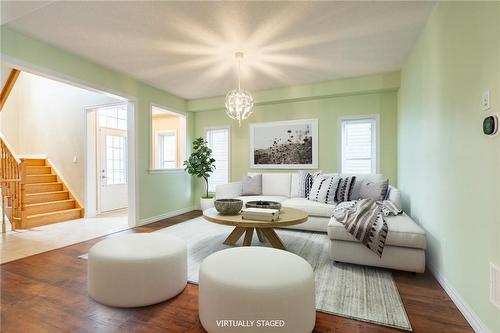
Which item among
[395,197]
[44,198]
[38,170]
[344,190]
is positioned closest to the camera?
[395,197]

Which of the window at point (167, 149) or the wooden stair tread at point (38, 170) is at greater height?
the window at point (167, 149)

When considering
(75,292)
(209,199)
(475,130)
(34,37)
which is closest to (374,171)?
(475,130)

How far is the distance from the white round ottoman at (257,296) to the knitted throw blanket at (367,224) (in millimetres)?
1080

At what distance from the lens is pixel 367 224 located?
2.39 meters

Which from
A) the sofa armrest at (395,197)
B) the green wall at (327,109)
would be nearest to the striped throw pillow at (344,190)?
the sofa armrest at (395,197)

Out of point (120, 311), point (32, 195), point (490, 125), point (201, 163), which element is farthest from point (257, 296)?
point (32, 195)

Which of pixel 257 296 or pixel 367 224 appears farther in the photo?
pixel 367 224

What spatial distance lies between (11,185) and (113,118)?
243 cm

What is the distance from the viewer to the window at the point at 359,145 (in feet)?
14.6

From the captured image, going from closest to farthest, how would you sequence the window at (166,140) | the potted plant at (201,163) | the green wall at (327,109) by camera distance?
the green wall at (327,109) → the potted plant at (201,163) → the window at (166,140)

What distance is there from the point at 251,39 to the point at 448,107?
211 centimetres

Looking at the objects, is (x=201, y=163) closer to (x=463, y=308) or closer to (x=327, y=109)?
(x=327, y=109)

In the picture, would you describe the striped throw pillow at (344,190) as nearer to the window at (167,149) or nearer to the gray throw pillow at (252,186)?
the gray throw pillow at (252,186)

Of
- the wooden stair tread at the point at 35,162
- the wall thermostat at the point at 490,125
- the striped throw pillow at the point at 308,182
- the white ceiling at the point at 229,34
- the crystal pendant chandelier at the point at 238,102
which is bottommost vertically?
the striped throw pillow at the point at 308,182
